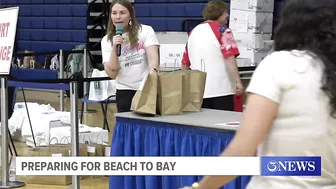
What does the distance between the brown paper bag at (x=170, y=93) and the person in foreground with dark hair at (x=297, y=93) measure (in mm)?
1894

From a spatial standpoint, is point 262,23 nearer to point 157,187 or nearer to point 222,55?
point 222,55

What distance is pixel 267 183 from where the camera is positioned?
61.3 inches

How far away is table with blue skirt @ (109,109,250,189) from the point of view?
3.02 m

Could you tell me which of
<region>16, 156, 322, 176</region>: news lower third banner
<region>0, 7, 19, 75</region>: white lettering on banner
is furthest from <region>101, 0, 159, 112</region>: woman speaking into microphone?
<region>16, 156, 322, 176</region>: news lower third banner

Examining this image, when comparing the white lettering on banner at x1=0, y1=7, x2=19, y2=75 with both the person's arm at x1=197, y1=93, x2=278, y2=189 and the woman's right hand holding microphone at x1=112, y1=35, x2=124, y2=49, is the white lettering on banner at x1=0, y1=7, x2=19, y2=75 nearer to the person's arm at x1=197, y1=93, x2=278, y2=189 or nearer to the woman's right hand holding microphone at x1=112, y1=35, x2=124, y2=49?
the woman's right hand holding microphone at x1=112, y1=35, x2=124, y2=49

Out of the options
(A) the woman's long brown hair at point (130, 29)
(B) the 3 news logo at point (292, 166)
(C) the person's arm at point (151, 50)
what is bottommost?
(B) the 3 news logo at point (292, 166)

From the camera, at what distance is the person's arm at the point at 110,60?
13.0 ft

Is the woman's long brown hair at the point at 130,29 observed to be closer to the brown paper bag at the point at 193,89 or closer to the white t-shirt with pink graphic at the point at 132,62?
the white t-shirt with pink graphic at the point at 132,62

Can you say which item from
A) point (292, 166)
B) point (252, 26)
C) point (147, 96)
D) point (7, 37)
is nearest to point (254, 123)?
point (292, 166)

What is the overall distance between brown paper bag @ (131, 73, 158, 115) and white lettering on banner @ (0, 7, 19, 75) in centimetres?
157

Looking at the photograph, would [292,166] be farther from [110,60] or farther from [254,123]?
[110,60]

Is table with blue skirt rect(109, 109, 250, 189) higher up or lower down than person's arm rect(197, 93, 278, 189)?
lower down

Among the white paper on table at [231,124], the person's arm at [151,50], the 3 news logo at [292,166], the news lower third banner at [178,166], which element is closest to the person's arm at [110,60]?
the person's arm at [151,50]

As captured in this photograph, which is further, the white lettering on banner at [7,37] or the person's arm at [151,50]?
the white lettering on banner at [7,37]
